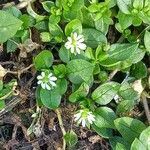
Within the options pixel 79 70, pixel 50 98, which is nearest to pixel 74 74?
pixel 79 70

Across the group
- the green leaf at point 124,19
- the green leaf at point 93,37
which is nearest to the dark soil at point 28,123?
the green leaf at point 93,37

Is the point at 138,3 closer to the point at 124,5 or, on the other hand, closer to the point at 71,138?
the point at 124,5

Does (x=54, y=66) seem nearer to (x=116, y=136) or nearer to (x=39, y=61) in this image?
(x=39, y=61)

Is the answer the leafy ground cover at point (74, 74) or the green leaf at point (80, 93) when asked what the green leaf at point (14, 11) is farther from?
the green leaf at point (80, 93)

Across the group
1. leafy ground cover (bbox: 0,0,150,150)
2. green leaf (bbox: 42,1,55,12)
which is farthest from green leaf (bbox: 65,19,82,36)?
green leaf (bbox: 42,1,55,12)

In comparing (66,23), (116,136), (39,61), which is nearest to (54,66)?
(39,61)

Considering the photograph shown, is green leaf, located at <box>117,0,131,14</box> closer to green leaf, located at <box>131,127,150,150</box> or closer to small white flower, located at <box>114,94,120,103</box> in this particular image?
small white flower, located at <box>114,94,120,103</box>
